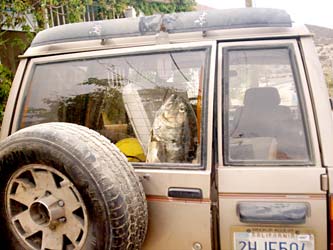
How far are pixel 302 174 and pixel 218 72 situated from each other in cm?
75

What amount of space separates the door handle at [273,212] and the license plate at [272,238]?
50 millimetres

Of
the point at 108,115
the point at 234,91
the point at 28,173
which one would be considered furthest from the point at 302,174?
the point at 28,173

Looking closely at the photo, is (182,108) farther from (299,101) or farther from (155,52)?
(299,101)

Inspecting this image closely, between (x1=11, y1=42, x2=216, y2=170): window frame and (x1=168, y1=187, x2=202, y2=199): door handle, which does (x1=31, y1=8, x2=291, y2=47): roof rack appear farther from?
(x1=168, y1=187, x2=202, y2=199): door handle

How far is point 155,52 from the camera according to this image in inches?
95.8

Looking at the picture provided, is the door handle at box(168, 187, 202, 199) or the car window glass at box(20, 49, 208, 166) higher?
the car window glass at box(20, 49, 208, 166)

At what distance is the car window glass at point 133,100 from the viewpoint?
238cm

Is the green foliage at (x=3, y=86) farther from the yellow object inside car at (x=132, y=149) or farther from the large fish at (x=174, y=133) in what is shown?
the large fish at (x=174, y=133)

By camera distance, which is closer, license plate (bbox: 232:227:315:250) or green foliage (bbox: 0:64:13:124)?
license plate (bbox: 232:227:315:250)

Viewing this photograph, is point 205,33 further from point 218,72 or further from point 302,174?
point 302,174

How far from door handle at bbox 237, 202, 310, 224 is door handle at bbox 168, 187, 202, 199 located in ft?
0.75

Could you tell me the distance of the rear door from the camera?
1979mm

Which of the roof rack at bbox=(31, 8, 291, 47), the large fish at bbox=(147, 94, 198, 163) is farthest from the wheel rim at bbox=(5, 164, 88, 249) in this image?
the roof rack at bbox=(31, 8, 291, 47)

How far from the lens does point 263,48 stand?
7.32 feet
